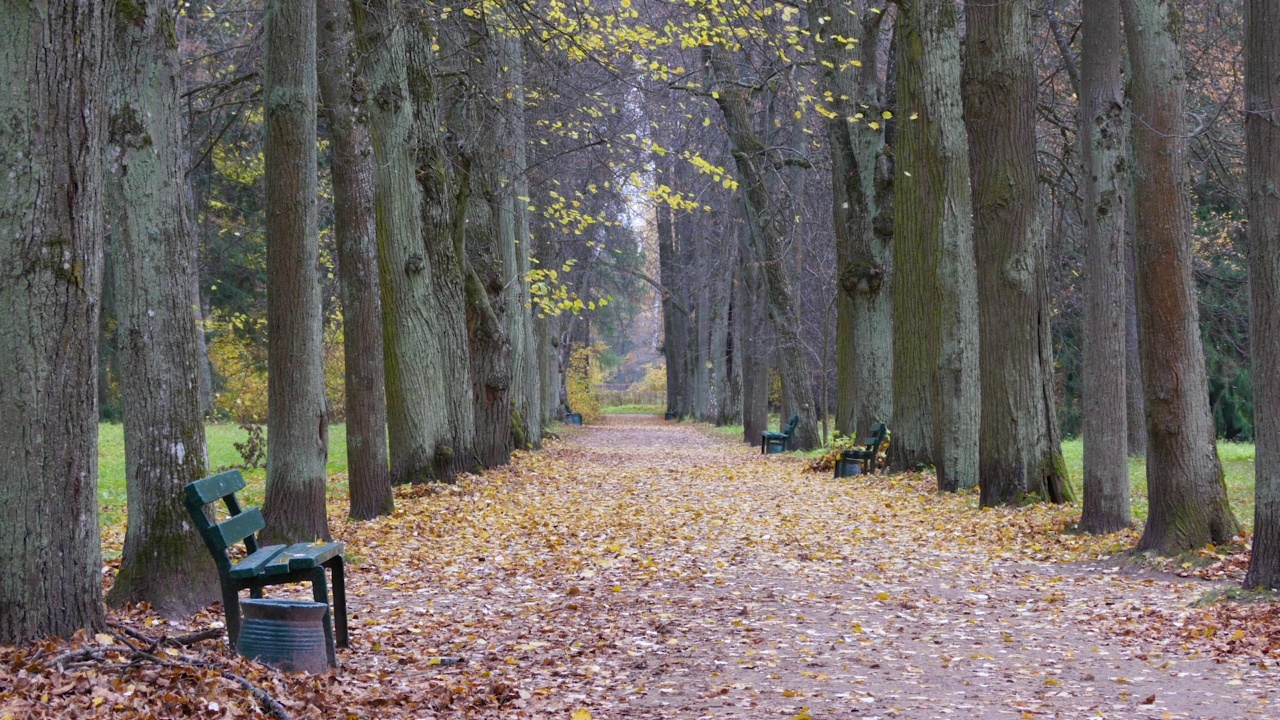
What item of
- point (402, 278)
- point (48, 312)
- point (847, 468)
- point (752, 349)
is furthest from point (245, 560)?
point (752, 349)

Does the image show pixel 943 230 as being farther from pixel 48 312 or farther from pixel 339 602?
pixel 48 312

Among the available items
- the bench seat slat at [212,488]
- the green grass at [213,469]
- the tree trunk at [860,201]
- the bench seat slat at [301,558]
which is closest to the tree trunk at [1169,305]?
the bench seat slat at [301,558]

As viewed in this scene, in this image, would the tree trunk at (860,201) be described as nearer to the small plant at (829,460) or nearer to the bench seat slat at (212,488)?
the small plant at (829,460)

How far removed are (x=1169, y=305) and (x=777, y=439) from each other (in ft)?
52.5

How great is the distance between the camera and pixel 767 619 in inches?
286

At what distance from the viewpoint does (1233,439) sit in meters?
29.5

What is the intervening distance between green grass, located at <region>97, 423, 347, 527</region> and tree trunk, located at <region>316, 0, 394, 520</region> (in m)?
1.62

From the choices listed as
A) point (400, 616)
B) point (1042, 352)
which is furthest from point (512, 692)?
point (1042, 352)

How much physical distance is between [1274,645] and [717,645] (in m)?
2.92

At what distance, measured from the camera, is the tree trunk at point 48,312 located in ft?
15.4

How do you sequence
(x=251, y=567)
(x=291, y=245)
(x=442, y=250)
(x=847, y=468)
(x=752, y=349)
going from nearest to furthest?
1. (x=251, y=567)
2. (x=291, y=245)
3. (x=442, y=250)
4. (x=847, y=468)
5. (x=752, y=349)

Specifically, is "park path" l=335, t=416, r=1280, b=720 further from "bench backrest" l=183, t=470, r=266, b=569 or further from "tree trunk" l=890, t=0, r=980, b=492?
"tree trunk" l=890, t=0, r=980, b=492

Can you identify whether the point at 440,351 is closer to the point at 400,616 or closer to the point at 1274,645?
the point at 400,616

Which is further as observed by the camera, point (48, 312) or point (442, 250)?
point (442, 250)
